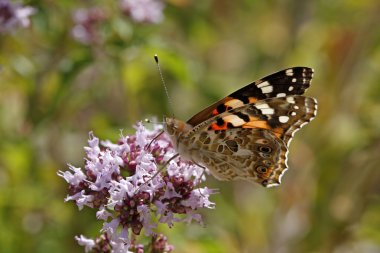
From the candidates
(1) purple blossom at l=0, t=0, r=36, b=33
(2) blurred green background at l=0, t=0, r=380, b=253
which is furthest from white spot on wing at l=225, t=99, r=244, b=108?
(1) purple blossom at l=0, t=0, r=36, b=33

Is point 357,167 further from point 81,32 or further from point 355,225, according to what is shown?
point 81,32

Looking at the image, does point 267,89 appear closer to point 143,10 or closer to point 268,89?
point 268,89

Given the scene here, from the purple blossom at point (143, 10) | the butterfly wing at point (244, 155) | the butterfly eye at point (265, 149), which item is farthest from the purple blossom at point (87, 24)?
the butterfly eye at point (265, 149)

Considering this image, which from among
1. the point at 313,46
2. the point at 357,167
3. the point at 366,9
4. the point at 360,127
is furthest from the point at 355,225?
the point at 366,9

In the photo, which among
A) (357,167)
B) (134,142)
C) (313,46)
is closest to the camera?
(134,142)

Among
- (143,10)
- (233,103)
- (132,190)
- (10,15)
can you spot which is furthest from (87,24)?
(132,190)
